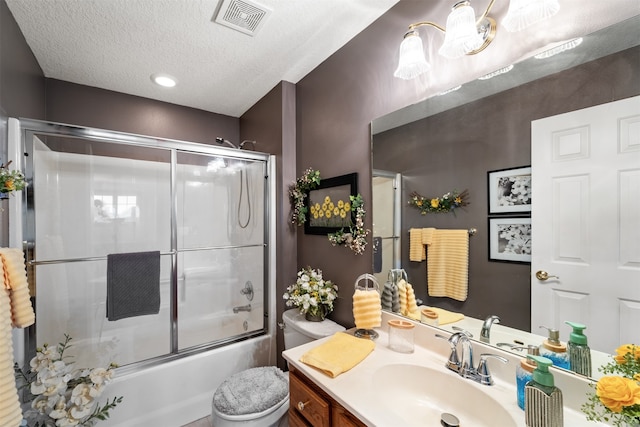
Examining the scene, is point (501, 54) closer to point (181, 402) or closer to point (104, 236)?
point (181, 402)

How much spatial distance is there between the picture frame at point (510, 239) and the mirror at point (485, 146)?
3 centimetres

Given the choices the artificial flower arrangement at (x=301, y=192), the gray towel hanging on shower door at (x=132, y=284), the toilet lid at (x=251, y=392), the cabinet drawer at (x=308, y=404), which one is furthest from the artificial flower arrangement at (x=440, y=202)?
the gray towel hanging on shower door at (x=132, y=284)

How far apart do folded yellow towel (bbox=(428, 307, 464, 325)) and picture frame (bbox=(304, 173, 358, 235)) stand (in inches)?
25.8

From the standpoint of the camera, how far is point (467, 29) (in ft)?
3.20

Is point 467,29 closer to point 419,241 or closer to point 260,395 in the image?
point 419,241

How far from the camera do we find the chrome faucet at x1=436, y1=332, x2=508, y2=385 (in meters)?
0.93

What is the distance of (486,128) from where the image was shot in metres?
1.04

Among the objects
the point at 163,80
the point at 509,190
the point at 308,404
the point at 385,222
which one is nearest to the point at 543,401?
the point at 509,190

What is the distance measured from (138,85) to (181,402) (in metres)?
2.42

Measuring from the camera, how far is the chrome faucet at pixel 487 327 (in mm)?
1010

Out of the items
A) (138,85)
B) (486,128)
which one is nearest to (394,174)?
(486,128)

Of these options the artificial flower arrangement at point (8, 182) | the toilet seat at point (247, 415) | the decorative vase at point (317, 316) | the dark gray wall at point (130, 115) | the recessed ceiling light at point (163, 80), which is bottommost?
the toilet seat at point (247, 415)

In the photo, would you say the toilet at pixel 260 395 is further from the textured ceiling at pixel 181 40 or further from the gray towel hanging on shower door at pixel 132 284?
the textured ceiling at pixel 181 40

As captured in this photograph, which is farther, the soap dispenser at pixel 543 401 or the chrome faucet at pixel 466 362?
the chrome faucet at pixel 466 362
